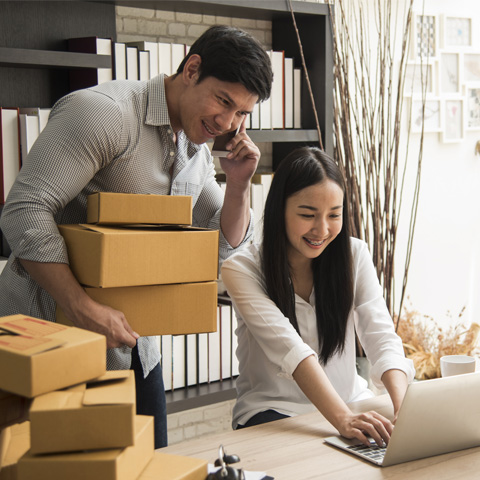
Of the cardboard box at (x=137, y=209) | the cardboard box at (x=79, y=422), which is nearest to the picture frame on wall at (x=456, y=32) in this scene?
the cardboard box at (x=137, y=209)

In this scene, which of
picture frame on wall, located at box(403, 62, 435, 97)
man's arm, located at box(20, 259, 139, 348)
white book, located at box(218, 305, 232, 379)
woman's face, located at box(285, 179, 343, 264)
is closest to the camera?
man's arm, located at box(20, 259, 139, 348)

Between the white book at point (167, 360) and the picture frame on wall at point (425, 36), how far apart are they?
79.4 inches

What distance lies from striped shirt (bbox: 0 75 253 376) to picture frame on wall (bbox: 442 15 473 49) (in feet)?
8.03

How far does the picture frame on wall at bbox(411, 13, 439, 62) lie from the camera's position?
11.9 ft

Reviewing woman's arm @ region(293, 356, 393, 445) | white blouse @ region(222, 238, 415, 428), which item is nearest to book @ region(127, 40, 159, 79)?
white blouse @ region(222, 238, 415, 428)

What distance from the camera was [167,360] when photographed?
106 inches

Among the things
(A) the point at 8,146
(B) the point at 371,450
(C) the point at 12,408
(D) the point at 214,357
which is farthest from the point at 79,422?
(D) the point at 214,357

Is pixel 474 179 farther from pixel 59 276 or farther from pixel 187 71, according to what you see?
pixel 59 276

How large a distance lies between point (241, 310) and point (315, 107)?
1324mm

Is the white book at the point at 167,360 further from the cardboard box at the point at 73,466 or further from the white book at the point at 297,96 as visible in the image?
the cardboard box at the point at 73,466

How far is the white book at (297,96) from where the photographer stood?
2.91 meters

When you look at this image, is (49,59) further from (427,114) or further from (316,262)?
(427,114)

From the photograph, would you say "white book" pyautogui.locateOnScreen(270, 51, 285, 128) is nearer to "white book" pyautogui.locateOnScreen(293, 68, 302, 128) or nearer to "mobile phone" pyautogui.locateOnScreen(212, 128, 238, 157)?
"white book" pyautogui.locateOnScreen(293, 68, 302, 128)

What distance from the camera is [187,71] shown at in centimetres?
160
